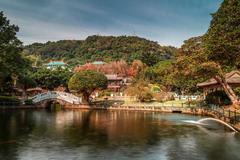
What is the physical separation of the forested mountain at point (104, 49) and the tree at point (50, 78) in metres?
58.5

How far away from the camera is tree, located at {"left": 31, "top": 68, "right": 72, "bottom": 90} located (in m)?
74.9

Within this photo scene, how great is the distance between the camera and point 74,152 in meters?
19.7

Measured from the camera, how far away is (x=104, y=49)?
167m

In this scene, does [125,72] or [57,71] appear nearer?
[57,71]

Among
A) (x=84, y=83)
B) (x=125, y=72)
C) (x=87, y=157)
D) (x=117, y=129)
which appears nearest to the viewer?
(x=87, y=157)

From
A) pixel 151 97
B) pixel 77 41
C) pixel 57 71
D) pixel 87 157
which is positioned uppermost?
pixel 77 41

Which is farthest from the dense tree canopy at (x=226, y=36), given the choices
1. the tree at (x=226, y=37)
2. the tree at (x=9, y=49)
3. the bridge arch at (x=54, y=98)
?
the bridge arch at (x=54, y=98)

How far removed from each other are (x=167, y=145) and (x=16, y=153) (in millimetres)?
9680

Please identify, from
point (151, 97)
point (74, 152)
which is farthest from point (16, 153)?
point (151, 97)

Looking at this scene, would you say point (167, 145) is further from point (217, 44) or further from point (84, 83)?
point (84, 83)

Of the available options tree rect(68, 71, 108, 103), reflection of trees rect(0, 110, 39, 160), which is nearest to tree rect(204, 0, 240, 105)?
reflection of trees rect(0, 110, 39, 160)

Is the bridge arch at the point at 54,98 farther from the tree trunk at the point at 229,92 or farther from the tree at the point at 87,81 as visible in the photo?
the tree trunk at the point at 229,92

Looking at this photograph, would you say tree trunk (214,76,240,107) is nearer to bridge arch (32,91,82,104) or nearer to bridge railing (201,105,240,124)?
bridge railing (201,105,240,124)

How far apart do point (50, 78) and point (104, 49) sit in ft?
306
